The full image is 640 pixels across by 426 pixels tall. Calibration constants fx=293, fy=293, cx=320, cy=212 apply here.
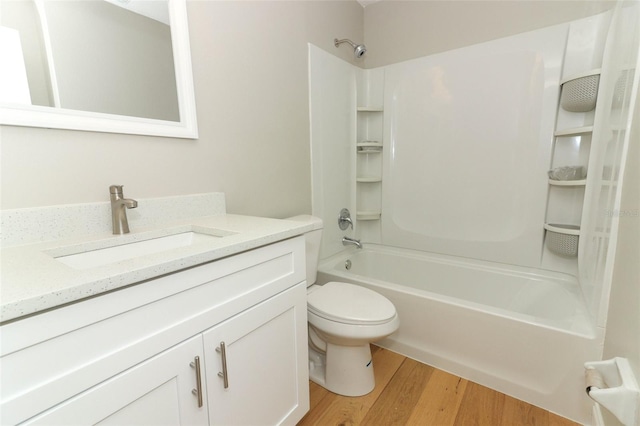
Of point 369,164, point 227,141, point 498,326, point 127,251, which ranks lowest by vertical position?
point 498,326

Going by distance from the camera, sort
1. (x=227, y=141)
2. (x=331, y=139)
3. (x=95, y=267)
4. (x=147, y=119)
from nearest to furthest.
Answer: (x=95, y=267)
(x=147, y=119)
(x=227, y=141)
(x=331, y=139)

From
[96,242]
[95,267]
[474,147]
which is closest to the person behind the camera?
[95,267]

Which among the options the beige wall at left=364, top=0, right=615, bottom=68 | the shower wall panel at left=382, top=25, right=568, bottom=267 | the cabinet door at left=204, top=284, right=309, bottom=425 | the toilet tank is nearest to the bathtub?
the shower wall panel at left=382, top=25, right=568, bottom=267

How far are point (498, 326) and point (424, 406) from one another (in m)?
0.52

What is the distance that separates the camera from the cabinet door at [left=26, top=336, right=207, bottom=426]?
585 mm

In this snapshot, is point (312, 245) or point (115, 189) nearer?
point (115, 189)

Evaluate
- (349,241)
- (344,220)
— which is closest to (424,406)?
(349,241)

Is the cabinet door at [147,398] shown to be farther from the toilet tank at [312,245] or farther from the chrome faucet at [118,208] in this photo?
the toilet tank at [312,245]

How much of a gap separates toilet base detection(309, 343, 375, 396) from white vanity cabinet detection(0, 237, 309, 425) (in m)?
0.31

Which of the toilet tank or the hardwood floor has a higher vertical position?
the toilet tank

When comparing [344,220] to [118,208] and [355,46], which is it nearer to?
[355,46]

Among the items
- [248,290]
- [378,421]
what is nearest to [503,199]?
[378,421]

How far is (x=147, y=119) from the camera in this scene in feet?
3.74

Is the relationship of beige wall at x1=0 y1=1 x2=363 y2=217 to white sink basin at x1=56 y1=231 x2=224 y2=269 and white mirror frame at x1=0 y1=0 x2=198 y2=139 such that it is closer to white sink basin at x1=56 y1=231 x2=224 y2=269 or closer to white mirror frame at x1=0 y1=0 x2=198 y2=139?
white mirror frame at x1=0 y1=0 x2=198 y2=139
